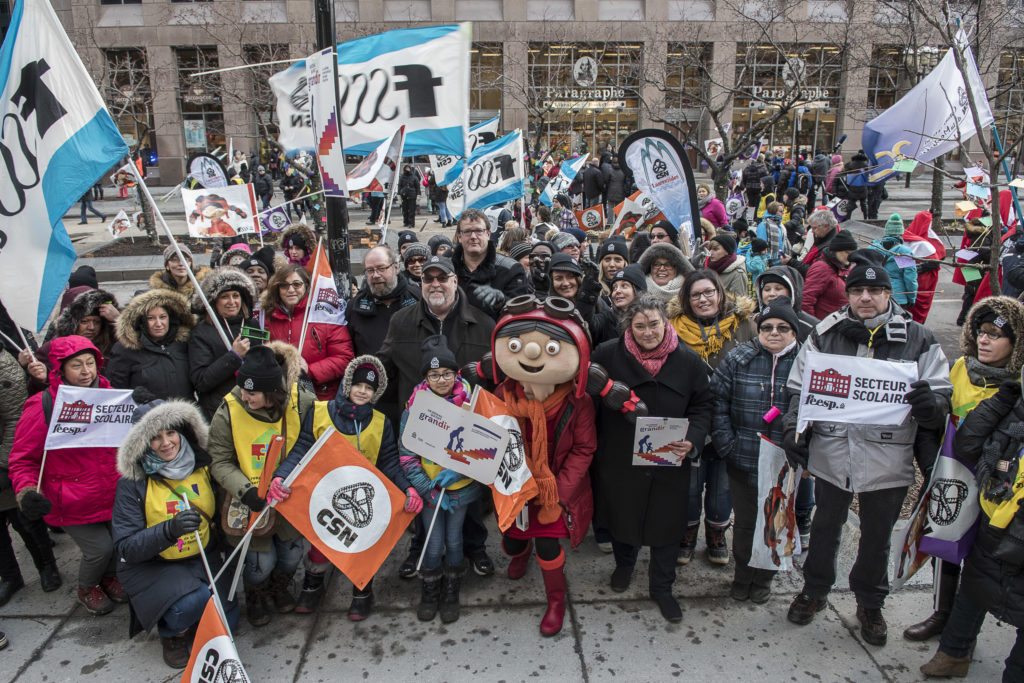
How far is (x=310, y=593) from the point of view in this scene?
4.16 meters

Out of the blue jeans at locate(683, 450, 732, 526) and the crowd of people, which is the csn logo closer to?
the crowd of people

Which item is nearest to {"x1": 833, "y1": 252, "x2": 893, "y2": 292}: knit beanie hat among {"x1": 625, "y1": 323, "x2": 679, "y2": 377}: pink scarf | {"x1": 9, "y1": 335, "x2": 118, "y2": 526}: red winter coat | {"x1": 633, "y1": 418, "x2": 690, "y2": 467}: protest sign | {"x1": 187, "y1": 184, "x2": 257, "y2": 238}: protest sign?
{"x1": 625, "y1": 323, "x2": 679, "y2": 377}: pink scarf

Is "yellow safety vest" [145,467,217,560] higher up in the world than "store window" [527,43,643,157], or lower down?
lower down

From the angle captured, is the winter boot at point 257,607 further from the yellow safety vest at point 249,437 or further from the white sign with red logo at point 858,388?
the white sign with red logo at point 858,388

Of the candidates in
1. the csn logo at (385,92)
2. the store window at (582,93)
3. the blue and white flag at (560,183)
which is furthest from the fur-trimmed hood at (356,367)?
the store window at (582,93)

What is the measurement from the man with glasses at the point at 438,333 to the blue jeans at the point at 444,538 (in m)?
0.30

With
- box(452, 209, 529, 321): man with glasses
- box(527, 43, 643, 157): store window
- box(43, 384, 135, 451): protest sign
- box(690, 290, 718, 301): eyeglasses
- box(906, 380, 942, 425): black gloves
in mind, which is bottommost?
box(43, 384, 135, 451): protest sign

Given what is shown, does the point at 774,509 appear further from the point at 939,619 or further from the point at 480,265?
the point at 480,265

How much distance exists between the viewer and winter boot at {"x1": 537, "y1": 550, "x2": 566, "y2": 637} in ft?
12.9

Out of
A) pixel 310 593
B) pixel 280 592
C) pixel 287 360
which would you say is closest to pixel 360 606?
pixel 310 593

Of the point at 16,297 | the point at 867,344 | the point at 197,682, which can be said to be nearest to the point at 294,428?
the point at 197,682

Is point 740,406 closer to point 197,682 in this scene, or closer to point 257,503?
point 257,503

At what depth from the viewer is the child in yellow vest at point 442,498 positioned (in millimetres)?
3824

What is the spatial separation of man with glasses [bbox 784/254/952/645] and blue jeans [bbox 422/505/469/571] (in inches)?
71.3
